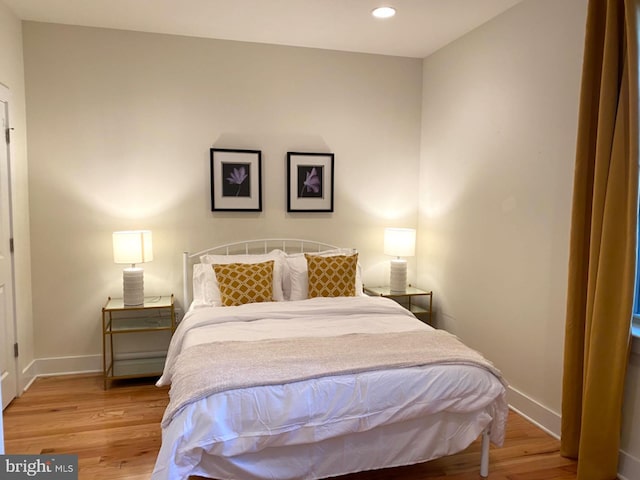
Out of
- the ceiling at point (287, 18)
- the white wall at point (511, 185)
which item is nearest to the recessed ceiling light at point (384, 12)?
the ceiling at point (287, 18)

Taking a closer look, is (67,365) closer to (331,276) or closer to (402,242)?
(331,276)

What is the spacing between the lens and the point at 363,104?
4.13m

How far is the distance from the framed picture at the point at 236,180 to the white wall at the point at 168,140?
0.08 meters

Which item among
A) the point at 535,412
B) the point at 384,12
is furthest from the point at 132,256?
the point at 535,412

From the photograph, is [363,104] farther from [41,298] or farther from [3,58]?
[41,298]

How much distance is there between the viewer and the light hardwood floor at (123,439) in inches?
95.0

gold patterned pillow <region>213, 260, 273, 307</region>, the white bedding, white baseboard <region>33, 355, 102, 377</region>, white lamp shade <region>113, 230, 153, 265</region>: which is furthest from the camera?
white baseboard <region>33, 355, 102, 377</region>

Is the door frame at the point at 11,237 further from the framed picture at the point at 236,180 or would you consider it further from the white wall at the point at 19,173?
the framed picture at the point at 236,180

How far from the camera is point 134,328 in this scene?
3.52 m

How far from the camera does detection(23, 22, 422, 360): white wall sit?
353 cm

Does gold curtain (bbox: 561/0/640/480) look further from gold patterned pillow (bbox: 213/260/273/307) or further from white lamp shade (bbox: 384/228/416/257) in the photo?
gold patterned pillow (bbox: 213/260/273/307)

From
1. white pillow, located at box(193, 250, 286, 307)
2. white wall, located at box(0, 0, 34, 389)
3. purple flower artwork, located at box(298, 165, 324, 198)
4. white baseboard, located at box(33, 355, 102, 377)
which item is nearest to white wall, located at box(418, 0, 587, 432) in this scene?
purple flower artwork, located at box(298, 165, 324, 198)

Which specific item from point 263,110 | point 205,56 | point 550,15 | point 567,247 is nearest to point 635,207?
point 567,247

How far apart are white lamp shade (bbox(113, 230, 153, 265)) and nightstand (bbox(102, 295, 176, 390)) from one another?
1.19ft
